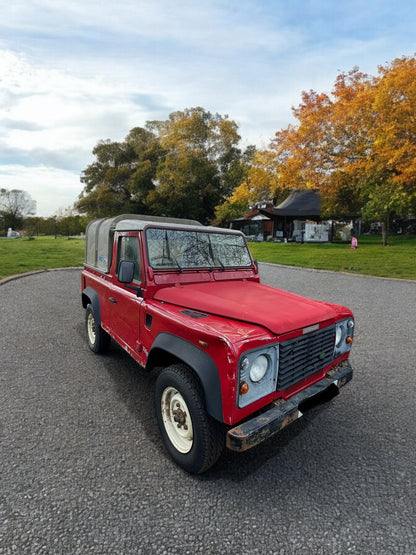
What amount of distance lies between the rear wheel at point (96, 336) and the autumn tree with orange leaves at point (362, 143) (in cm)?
1946

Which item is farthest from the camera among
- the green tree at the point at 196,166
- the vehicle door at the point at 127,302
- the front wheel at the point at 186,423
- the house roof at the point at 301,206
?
the green tree at the point at 196,166

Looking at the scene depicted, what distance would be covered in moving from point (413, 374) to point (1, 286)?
1123cm

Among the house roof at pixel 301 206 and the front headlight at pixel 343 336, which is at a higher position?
the house roof at pixel 301 206

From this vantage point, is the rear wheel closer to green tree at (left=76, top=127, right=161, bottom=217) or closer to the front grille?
the front grille

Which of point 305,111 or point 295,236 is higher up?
point 305,111

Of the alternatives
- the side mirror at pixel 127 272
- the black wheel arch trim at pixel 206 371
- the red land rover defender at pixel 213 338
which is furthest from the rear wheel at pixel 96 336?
the black wheel arch trim at pixel 206 371

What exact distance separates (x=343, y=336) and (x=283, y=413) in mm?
1232

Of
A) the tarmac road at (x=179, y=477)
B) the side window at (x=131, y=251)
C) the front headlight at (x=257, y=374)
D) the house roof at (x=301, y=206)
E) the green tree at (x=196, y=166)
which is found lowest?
the tarmac road at (x=179, y=477)

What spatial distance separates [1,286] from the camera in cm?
1035

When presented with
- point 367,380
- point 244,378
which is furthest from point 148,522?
point 367,380

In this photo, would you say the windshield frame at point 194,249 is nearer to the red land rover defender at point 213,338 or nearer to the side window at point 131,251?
the red land rover defender at point 213,338

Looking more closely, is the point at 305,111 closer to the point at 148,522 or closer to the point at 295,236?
the point at 295,236

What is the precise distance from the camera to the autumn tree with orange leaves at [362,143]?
711 inches

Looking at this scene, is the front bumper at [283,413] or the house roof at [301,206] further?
the house roof at [301,206]
